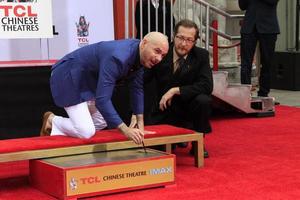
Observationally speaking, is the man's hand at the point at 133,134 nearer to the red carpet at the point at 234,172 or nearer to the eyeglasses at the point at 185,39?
the red carpet at the point at 234,172

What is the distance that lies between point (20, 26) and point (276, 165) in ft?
8.14

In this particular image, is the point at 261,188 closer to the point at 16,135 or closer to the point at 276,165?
the point at 276,165

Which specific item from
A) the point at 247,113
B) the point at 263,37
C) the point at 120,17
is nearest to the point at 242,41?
the point at 263,37

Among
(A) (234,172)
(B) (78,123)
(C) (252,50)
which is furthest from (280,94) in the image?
(B) (78,123)

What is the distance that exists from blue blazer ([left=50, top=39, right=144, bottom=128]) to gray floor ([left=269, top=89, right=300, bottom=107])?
4.47m

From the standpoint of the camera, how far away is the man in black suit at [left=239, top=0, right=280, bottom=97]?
20.8 feet

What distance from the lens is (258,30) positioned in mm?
6355

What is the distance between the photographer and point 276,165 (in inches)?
159

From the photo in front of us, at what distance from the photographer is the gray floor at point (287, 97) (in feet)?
25.7

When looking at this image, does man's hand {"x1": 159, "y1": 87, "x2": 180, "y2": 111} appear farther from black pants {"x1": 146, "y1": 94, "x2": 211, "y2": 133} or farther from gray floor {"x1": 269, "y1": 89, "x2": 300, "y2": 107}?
gray floor {"x1": 269, "y1": 89, "x2": 300, "y2": 107}

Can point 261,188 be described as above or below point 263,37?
below

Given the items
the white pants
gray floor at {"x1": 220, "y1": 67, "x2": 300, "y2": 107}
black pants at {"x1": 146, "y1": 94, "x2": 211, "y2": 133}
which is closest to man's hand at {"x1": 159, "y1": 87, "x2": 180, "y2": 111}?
black pants at {"x1": 146, "y1": 94, "x2": 211, "y2": 133}

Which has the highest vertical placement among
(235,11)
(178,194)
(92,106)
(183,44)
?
(235,11)

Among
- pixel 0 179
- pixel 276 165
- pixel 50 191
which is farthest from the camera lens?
pixel 276 165
